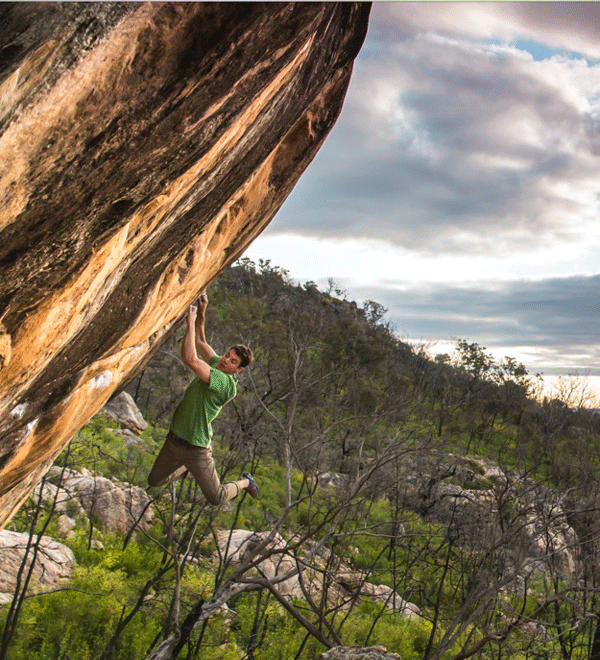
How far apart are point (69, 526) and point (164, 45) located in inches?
421

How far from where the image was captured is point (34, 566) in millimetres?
9086

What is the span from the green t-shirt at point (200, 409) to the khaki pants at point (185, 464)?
0.32 feet

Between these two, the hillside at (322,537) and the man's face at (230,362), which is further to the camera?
the hillside at (322,537)

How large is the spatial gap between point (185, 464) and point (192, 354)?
50.1 inches

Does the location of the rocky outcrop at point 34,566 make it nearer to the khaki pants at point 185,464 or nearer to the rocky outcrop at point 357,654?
the khaki pants at point 185,464

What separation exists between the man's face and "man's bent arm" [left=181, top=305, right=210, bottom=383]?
0.25 metres

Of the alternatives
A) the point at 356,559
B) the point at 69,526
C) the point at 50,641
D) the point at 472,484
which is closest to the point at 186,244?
the point at 50,641

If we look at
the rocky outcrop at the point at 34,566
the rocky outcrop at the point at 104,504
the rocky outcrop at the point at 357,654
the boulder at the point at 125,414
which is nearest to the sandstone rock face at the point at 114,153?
the rocky outcrop at the point at 357,654

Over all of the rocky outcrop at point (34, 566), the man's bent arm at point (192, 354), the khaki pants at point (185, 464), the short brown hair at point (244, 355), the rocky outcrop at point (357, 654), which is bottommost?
the rocky outcrop at point (34, 566)

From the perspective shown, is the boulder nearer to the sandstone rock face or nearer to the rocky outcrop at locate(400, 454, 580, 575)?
the rocky outcrop at locate(400, 454, 580, 575)

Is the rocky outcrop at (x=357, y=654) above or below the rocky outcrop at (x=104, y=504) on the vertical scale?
above

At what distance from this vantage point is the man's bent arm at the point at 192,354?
4883 mm

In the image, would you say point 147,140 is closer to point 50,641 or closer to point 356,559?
point 50,641

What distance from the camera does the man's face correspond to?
5281 mm
